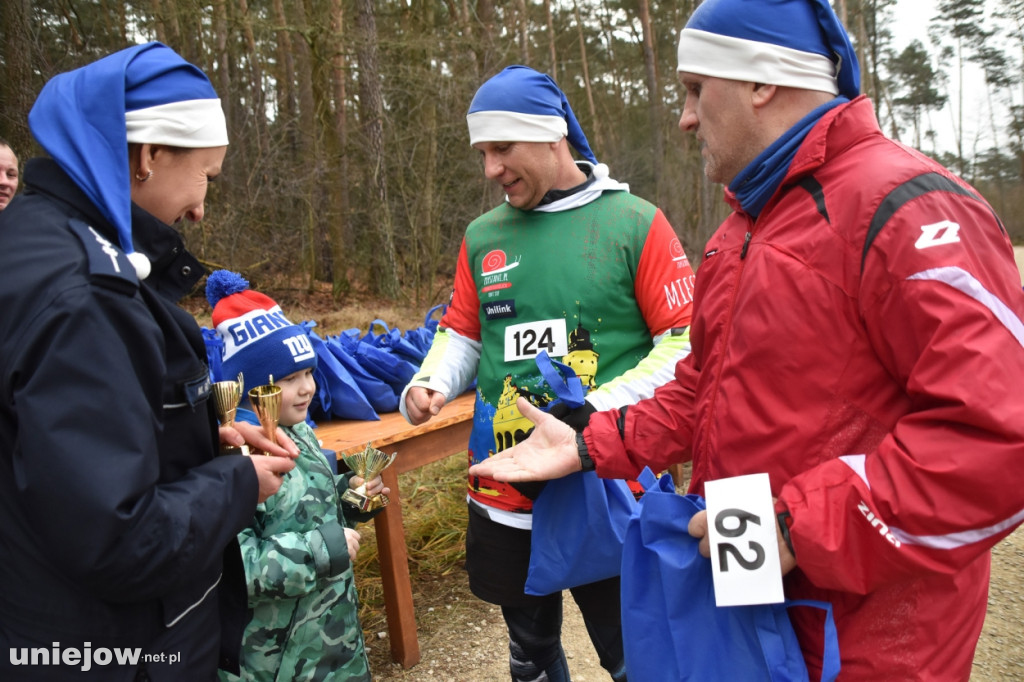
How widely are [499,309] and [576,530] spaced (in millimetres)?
784

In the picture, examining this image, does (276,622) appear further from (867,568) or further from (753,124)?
(753,124)

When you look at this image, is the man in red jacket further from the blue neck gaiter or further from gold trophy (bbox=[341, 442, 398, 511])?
gold trophy (bbox=[341, 442, 398, 511])

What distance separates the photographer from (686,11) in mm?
18922

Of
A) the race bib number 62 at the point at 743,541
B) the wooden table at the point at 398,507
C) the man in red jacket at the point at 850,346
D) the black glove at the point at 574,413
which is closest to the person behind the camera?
the man in red jacket at the point at 850,346

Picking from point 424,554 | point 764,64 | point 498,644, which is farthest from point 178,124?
point 424,554

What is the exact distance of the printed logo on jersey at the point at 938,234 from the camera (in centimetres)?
126

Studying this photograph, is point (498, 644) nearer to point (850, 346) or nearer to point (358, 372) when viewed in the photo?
point (358, 372)

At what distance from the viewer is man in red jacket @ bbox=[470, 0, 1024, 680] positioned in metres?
1.21

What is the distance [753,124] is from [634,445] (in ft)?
2.67

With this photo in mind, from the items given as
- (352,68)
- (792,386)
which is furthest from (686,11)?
(792,386)

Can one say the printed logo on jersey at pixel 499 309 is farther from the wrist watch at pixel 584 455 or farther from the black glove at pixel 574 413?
the wrist watch at pixel 584 455

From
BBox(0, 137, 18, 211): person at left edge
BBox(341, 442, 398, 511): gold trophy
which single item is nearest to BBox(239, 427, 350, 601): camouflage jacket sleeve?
BBox(341, 442, 398, 511): gold trophy

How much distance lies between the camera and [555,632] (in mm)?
2697

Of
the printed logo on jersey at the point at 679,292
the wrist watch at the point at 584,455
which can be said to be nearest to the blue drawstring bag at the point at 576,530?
the wrist watch at the point at 584,455
